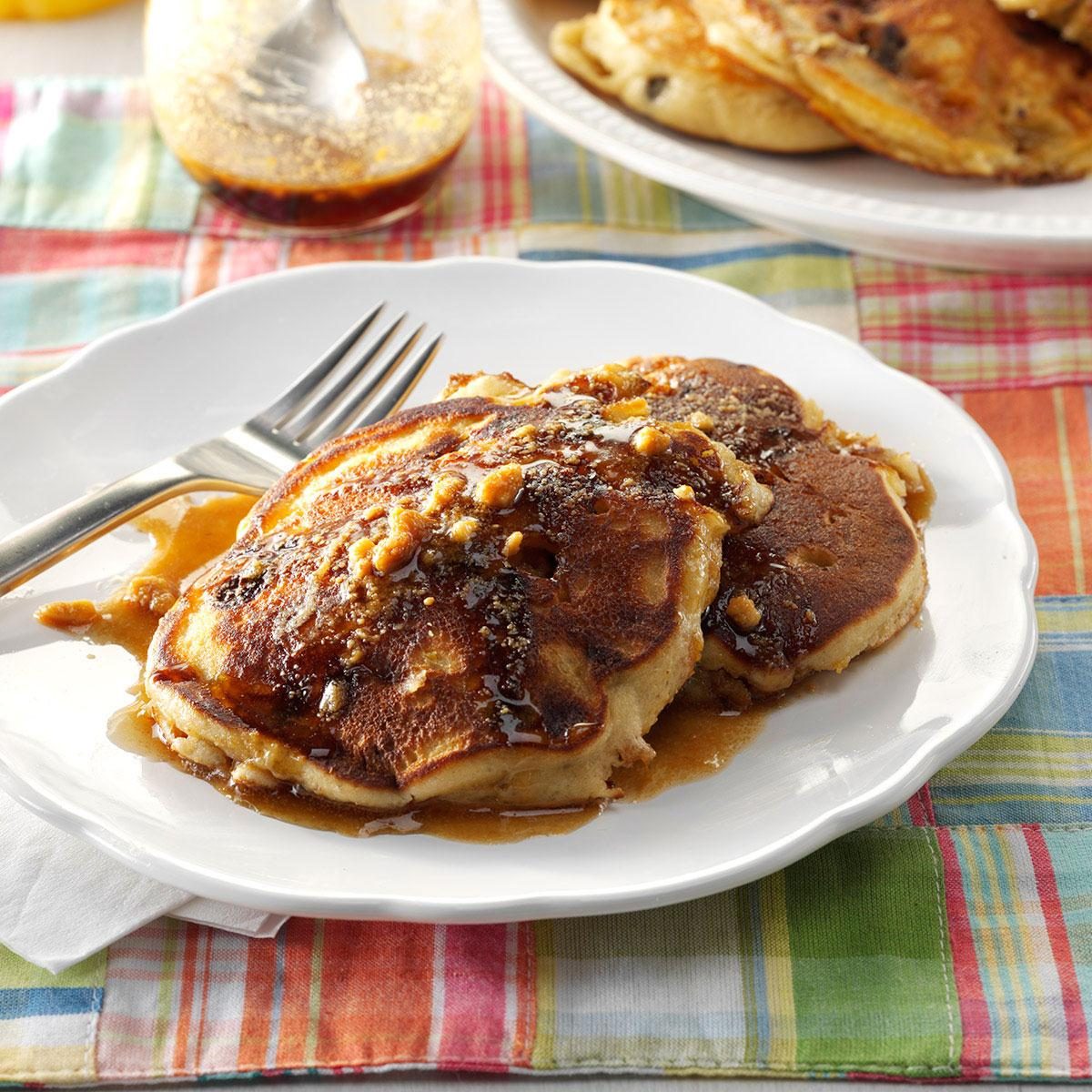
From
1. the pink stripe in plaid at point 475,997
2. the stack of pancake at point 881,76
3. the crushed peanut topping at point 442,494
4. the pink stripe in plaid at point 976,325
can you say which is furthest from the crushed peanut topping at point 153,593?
the stack of pancake at point 881,76

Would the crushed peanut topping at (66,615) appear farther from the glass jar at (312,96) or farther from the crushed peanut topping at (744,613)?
the glass jar at (312,96)

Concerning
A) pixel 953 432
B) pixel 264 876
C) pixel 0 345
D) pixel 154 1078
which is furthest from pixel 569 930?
pixel 0 345

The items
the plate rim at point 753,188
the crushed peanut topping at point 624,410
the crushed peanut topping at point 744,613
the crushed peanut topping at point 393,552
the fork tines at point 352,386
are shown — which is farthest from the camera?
the plate rim at point 753,188

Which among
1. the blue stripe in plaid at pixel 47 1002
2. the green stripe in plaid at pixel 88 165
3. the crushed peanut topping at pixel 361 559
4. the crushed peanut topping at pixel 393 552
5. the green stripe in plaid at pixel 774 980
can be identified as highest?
the crushed peanut topping at pixel 393 552

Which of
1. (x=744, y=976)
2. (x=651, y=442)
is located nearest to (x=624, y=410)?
(x=651, y=442)

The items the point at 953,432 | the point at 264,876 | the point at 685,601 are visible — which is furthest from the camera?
the point at 953,432

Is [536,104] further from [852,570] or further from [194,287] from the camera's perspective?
[852,570]

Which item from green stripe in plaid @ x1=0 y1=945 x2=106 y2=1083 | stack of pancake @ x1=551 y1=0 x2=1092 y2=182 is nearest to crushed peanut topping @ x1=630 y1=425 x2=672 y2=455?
green stripe in plaid @ x1=0 y1=945 x2=106 y2=1083

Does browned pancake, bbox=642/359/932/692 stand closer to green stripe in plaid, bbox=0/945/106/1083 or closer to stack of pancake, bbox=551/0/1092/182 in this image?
green stripe in plaid, bbox=0/945/106/1083
